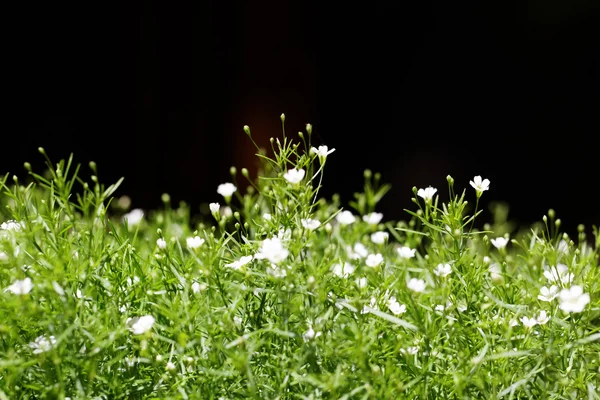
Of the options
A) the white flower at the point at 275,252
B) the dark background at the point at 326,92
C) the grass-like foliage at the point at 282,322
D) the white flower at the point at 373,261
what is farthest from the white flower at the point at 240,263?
the dark background at the point at 326,92

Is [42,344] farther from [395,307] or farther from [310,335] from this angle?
[395,307]

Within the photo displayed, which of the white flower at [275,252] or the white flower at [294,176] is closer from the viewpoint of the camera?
the white flower at [275,252]

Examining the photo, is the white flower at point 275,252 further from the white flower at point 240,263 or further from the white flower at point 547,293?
the white flower at point 547,293

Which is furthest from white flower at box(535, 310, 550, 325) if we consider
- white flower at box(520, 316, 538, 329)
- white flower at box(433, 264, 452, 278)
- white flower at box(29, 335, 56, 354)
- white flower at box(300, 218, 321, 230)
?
white flower at box(29, 335, 56, 354)

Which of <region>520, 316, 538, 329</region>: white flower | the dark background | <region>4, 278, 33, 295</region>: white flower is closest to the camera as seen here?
<region>4, 278, 33, 295</region>: white flower

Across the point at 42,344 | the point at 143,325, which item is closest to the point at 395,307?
the point at 143,325

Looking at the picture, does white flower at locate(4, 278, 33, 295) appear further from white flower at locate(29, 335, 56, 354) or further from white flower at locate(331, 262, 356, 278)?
white flower at locate(331, 262, 356, 278)
